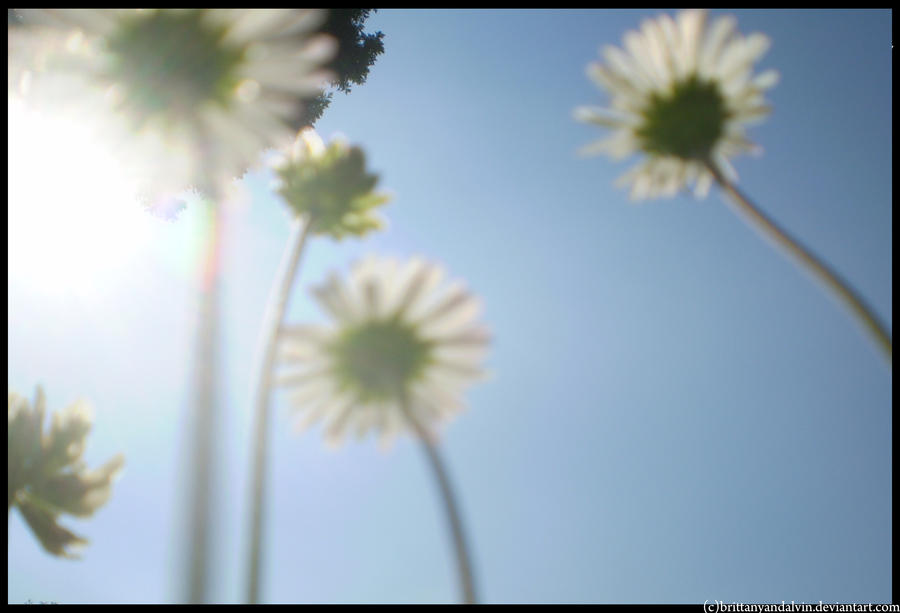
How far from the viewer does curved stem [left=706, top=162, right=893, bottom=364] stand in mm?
1268

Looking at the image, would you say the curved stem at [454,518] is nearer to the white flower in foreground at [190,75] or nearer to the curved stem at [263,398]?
the curved stem at [263,398]

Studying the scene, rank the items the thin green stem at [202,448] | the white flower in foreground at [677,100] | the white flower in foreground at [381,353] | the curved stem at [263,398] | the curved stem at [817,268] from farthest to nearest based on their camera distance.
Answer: the white flower in foreground at [677,100] → the white flower in foreground at [381,353] → the curved stem at [817,268] → the curved stem at [263,398] → the thin green stem at [202,448]

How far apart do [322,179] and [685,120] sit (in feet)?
3.89

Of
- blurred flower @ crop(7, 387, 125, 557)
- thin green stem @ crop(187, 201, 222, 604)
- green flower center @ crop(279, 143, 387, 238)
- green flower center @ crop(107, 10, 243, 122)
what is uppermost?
green flower center @ crop(107, 10, 243, 122)

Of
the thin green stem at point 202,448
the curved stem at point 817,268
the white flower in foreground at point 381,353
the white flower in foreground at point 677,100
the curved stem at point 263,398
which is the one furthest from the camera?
the white flower in foreground at point 677,100

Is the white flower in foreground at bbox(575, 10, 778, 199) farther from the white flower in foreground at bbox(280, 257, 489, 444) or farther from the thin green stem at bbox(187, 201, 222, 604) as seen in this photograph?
the thin green stem at bbox(187, 201, 222, 604)

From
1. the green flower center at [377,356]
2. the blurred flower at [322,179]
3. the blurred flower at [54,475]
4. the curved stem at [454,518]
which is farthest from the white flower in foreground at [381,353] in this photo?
the blurred flower at [54,475]

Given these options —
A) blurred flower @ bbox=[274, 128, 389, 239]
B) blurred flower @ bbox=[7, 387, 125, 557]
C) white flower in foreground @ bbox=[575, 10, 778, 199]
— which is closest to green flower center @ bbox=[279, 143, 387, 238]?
blurred flower @ bbox=[274, 128, 389, 239]

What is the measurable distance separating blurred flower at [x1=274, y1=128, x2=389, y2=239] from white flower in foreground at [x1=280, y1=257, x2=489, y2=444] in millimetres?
452

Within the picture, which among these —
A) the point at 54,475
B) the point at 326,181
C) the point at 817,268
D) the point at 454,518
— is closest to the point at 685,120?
the point at 817,268

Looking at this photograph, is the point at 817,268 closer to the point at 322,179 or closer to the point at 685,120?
the point at 685,120

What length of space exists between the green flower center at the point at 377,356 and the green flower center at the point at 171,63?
793 millimetres

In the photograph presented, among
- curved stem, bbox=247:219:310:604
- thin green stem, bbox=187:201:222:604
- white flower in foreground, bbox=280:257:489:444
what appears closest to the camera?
thin green stem, bbox=187:201:222:604

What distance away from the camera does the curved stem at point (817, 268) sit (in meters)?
1.27
